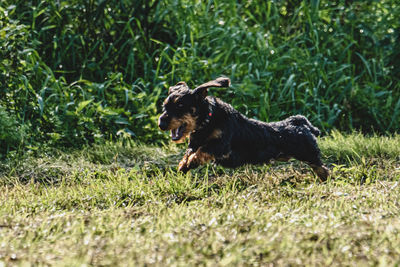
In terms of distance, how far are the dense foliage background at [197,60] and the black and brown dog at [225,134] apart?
1.76 m

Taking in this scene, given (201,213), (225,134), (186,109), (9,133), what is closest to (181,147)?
(225,134)

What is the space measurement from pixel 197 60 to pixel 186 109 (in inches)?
113

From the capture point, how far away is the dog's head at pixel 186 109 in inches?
168

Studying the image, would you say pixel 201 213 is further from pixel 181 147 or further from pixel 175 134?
pixel 181 147

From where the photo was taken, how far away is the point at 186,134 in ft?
14.4

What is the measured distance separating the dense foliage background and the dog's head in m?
1.87

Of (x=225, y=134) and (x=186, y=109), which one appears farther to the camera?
(x=225, y=134)

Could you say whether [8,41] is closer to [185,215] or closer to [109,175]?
[109,175]

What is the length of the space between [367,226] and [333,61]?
184 inches

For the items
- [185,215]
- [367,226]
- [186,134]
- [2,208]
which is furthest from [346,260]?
[2,208]

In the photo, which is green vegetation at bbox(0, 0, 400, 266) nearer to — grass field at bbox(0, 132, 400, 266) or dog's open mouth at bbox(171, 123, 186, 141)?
grass field at bbox(0, 132, 400, 266)

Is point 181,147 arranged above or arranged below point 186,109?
below

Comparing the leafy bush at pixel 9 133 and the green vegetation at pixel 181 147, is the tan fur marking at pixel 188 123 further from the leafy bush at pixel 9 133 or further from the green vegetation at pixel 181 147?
the leafy bush at pixel 9 133

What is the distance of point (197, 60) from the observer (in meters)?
7.05
